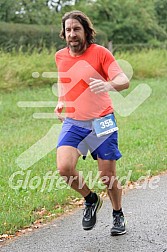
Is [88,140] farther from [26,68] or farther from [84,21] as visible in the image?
[26,68]

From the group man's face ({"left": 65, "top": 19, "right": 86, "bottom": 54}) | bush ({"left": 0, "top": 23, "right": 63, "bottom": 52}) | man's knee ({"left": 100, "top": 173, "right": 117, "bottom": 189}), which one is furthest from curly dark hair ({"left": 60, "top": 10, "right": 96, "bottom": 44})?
bush ({"left": 0, "top": 23, "right": 63, "bottom": 52})

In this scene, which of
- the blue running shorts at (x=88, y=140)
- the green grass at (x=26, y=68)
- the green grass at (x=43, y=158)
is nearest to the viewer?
the blue running shorts at (x=88, y=140)

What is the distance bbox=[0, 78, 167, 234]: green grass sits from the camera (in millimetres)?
6441

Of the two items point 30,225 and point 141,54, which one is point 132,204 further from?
point 141,54

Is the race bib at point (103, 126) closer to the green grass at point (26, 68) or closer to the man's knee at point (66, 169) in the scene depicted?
the man's knee at point (66, 169)

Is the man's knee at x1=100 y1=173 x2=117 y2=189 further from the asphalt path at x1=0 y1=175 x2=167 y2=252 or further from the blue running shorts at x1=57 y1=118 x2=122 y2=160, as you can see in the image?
the asphalt path at x1=0 y1=175 x2=167 y2=252

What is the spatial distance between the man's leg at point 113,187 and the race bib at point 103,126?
0.28m

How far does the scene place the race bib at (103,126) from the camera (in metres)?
5.06

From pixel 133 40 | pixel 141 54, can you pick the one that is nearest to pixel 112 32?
pixel 133 40

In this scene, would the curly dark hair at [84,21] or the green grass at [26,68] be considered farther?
the green grass at [26,68]

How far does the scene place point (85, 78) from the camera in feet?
16.7

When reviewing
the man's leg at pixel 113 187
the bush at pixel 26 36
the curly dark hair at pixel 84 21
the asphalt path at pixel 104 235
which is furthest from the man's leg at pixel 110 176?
the bush at pixel 26 36

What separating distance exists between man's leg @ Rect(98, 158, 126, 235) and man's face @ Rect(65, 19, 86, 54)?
41.0 inches

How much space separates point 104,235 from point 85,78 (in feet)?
4.92
